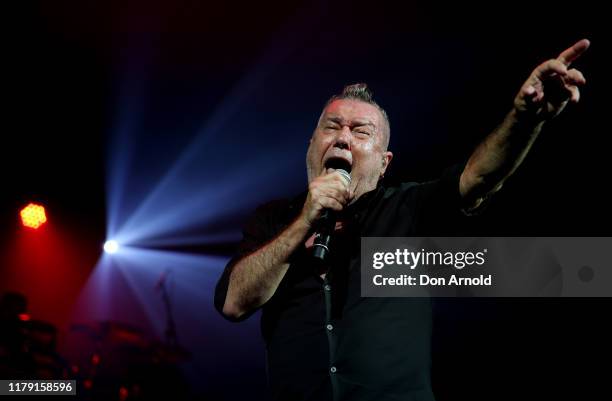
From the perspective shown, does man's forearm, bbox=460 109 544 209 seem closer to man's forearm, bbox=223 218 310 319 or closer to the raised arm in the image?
the raised arm

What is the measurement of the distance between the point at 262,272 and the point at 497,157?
94 centimetres

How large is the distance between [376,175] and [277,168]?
493 cm

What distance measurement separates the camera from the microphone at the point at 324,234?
1.76 m

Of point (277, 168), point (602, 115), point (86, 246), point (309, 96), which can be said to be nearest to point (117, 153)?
point (86, 246)

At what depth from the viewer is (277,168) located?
725cm

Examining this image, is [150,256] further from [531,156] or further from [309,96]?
[531,156]

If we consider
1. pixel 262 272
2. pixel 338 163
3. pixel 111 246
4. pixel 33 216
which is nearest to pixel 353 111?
pixel 338 163

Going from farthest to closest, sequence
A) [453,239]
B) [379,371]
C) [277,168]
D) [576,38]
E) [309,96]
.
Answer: [277,168] → [309,96] → [576,38] → [453,239] → [379,371]

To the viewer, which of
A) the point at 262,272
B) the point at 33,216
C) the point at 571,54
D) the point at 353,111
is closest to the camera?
the point at 571,54

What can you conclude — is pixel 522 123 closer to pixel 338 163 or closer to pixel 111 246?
pixel 338 163

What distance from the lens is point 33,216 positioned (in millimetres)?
7371

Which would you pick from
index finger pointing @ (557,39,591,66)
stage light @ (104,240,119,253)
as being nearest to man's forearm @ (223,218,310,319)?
index finger pointing @ (557,39,591,66)

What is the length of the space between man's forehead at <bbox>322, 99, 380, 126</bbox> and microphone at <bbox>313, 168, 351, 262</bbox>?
64 centimetres

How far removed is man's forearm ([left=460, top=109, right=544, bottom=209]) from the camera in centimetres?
169
